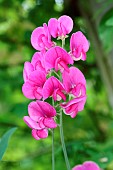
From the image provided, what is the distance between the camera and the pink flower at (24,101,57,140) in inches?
28.9

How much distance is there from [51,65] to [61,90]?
45 mm

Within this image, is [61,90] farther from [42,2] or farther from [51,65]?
[42,2]

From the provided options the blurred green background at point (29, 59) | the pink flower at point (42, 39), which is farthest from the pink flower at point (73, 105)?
the blurred green background at point (29, 59)

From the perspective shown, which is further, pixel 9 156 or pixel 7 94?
pixel 7 94


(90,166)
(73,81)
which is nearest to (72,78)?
(73,81)

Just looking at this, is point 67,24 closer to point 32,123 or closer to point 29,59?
Answer: point 32,123

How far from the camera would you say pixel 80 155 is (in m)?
1.32

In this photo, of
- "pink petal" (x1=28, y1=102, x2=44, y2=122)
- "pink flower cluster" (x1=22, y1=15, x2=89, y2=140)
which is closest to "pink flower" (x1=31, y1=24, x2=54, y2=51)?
"pink flower cluster" (x1=22, y1=15, x2=89, y2=140)

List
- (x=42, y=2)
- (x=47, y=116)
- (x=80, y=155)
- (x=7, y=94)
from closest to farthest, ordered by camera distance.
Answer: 1. (x=47, y=116)
2. (x=80, y=155)
3. (x=42, y=2)
4. (x=7, y=94)

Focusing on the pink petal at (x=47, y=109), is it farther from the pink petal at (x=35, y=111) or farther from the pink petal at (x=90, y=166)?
the pink petal at (x=90, y=166)

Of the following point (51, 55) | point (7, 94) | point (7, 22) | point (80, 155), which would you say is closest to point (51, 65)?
point (51, 55)

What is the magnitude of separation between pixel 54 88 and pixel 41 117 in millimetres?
52

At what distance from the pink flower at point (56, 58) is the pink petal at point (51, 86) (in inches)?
1.0

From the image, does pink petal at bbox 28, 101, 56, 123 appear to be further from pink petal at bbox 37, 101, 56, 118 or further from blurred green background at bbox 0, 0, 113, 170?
blurred green background at bbox 0, 0, 113, 170
